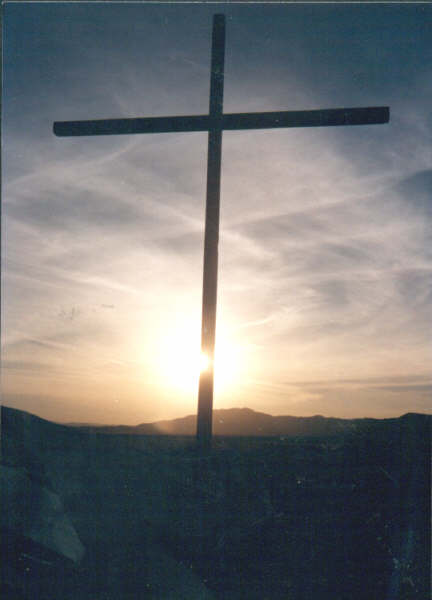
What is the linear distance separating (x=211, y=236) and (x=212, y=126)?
145 cm

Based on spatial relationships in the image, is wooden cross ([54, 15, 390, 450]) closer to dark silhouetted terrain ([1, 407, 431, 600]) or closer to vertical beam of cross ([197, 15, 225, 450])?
vertical beam of cross ([197, 15, 225, 450])

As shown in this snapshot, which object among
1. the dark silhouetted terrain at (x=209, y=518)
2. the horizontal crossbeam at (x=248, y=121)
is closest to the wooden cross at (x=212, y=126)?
the horizontal crossbeam at (x=248, y=121)

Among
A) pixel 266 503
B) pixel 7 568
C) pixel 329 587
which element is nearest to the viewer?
pixel 7 568

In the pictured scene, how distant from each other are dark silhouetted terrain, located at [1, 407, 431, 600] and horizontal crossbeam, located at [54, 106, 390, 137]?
3748mm

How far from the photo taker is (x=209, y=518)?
5387 mm

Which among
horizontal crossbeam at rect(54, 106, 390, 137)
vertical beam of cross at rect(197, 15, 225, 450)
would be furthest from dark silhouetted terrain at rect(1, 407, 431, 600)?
horizontal crossbeam at rect(54, 106, 390, 137)

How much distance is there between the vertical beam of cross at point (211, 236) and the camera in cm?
539

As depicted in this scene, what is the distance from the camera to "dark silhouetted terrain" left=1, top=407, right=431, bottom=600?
15.0 feet

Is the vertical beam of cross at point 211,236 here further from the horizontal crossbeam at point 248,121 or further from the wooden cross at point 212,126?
the horizontal crossbeam at point 248,121

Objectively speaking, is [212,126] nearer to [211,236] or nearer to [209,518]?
[211,236]

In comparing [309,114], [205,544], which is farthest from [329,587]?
[309,114]

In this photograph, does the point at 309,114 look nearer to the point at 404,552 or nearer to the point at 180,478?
the point at 180,478

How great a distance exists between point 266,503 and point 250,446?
112cm

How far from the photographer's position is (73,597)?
4.27 metres
